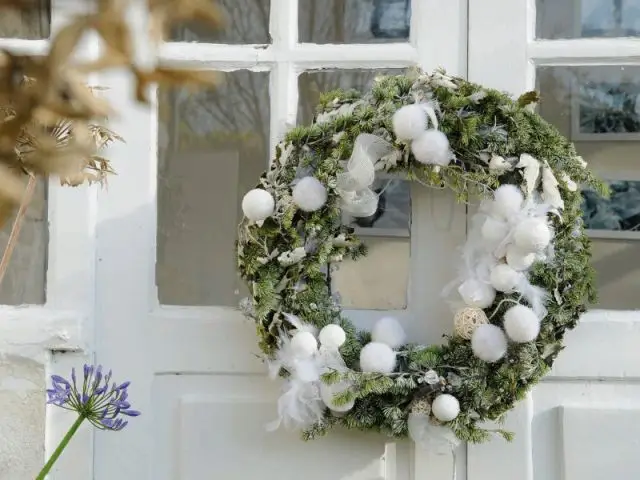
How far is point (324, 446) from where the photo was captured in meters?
1.22

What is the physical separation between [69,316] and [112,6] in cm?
100

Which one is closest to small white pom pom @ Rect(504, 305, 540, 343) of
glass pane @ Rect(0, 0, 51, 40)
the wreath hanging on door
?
the wreath hanging on door

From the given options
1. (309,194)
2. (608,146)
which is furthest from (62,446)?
(608,146)

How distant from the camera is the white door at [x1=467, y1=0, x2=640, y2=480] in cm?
118

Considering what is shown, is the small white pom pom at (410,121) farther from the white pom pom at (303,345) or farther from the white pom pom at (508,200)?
the white pom pom at (303,345)

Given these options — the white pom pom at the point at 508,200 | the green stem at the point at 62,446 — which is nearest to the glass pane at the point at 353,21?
the white pom pom at the point at 508,200

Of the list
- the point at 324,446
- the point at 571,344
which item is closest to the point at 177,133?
the point at 324,446

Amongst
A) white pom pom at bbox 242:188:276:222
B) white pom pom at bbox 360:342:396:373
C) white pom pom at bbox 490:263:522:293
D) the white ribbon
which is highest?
the white ribbon

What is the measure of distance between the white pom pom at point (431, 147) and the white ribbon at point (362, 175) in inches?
2.2

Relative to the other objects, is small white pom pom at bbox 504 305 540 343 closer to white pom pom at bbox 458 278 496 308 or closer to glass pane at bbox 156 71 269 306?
white pom pom at bbox 458 278 496 308

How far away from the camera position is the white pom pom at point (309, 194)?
1.09 m

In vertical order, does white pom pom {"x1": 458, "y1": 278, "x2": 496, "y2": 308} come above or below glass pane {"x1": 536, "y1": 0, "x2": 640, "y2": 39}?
below

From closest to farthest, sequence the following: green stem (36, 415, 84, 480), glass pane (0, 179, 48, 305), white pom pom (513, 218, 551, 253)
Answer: green stem (36, 415, 84, 480), white pom pom (513, 218, 551, 253), glass pane (0, 179, 48, 305)

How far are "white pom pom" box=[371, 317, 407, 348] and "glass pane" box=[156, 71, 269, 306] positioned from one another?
29cm
